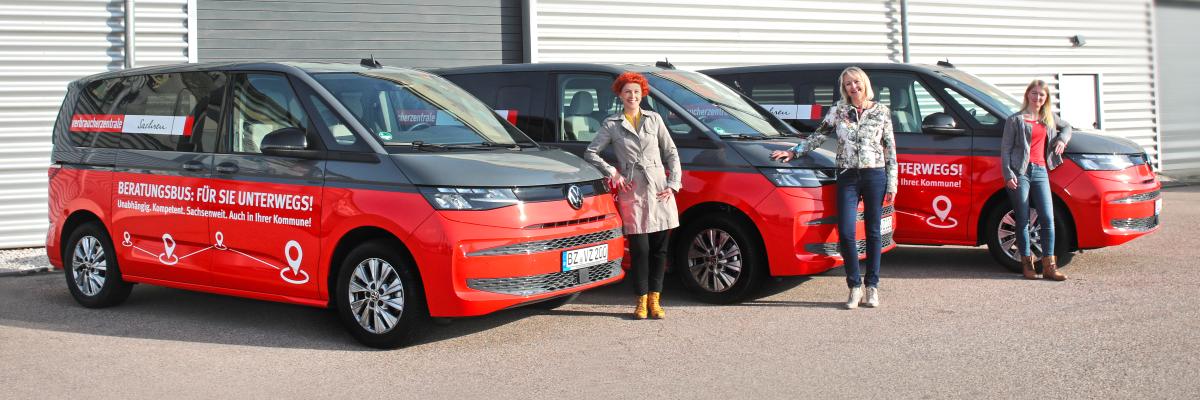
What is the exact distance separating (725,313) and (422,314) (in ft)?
6.93

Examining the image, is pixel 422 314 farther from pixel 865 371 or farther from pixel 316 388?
pixel 865 371

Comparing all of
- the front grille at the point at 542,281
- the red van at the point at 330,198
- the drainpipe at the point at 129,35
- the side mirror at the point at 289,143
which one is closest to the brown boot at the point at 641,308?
the red van at the point at 330,198

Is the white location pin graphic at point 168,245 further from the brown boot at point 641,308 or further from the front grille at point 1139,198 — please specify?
the front grille at point 1139,198

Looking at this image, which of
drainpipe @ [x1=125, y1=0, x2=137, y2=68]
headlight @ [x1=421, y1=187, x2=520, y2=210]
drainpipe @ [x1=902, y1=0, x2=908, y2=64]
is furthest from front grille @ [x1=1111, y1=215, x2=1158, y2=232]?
drainpipe @ [x1=125, y1=0, x2=137, y2=68]

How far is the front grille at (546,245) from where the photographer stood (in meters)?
6.43

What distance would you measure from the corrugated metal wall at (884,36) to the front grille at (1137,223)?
7337mm

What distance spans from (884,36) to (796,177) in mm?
10422

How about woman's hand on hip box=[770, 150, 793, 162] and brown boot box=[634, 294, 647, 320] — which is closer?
brown boot box=[634, 294, 647, 320]

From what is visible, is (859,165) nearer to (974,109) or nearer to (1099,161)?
(974,109)

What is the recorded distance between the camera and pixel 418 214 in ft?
20.9

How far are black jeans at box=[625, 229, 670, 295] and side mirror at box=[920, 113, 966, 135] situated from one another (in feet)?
9.29

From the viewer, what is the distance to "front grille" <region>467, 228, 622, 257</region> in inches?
253

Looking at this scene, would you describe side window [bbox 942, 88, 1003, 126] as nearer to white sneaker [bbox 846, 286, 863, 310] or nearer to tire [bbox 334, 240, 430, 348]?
white sneaker [bbox 846, 286, 863, 310]

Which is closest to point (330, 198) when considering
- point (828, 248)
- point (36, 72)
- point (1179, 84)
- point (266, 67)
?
point (266, 67)
